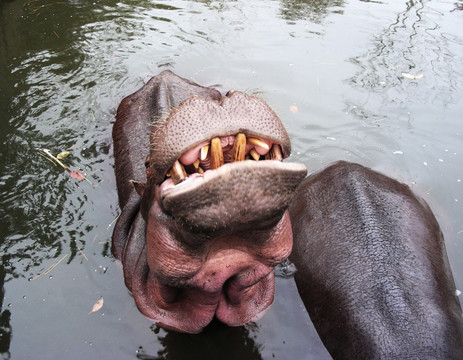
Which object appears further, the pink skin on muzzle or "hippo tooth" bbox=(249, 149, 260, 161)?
the pink skin on muzzle

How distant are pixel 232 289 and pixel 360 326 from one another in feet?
3.63

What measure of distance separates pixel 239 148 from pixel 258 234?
495 mm

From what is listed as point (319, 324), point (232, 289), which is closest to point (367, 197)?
point (319, 324)

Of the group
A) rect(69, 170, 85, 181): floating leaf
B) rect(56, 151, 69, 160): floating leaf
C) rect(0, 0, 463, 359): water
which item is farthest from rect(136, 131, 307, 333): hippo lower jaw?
rect(56, 151, 69, 160): floating leaf

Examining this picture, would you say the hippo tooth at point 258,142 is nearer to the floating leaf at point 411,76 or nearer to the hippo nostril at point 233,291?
the hippo nostril at point 233,291

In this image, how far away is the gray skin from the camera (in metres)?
3.24

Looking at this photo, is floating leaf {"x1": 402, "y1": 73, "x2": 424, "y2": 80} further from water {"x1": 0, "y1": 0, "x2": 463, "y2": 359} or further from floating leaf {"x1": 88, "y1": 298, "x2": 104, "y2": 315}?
floating leaf {"x1": 88, "y1": 298, "x2": 104, "y2": 315}

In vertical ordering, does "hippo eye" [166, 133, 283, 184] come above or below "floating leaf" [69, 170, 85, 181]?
above

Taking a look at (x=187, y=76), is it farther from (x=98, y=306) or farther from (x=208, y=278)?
(x=208, y=278)

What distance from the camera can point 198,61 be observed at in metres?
7.34

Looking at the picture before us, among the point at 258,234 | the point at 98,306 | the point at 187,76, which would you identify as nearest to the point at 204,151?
the point at 258,234

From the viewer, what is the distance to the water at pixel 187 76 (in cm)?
367

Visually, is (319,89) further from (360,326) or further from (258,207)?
(258,207)

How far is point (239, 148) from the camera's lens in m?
2.16
